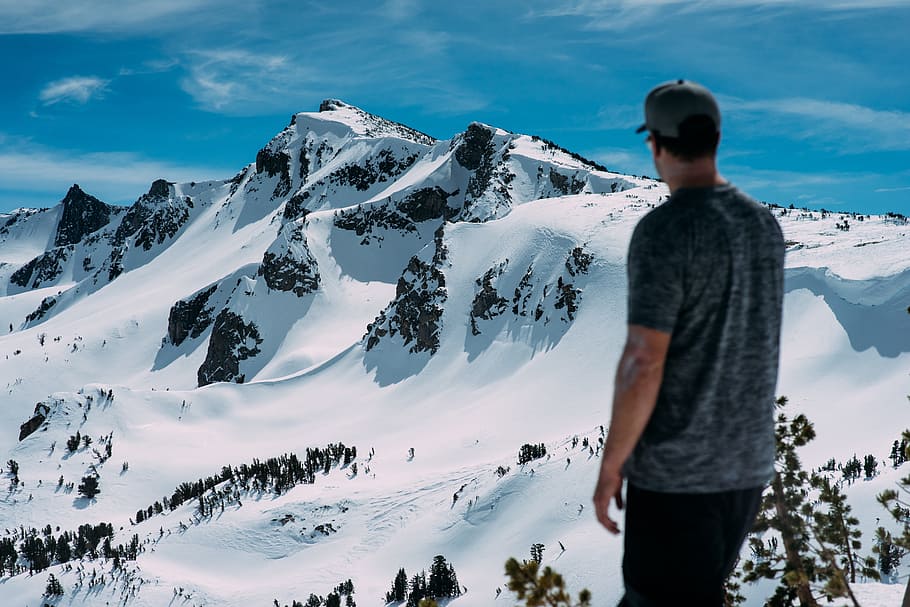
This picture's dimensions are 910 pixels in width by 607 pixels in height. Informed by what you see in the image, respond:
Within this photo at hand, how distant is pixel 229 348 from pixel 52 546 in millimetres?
42492

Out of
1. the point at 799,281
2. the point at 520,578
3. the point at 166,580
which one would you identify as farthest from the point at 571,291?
the point at 520,578

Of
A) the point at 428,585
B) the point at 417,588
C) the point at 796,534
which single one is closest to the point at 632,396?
the point at 796,534

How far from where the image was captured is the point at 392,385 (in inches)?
2066

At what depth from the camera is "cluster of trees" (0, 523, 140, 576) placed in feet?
106

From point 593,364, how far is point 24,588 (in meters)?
29.7

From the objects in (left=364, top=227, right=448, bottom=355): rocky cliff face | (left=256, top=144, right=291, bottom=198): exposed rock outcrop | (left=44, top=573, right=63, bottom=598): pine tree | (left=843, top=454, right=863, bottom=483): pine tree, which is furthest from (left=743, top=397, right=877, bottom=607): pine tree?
(left=256, top=144, right=291, bottom=198): exposed rock outcrop

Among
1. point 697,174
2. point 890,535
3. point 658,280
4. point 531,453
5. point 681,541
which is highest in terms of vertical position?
point 531,453

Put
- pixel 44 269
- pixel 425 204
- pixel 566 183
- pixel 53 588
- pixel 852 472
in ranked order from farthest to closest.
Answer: pixel 44 269, pixel 425 204, pixel 566 183, pixel 53 588, pixel 852 472

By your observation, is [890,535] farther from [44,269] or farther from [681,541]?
[44,269]

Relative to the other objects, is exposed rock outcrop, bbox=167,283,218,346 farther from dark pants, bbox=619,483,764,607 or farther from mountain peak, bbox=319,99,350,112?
dark pants, bbox=619,483,764,607

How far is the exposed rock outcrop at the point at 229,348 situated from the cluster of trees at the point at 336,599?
2161 inches

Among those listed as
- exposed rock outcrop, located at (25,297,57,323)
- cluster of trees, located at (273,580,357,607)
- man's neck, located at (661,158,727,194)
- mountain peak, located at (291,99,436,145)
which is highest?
mountain peak, located at (291,99,436,145)

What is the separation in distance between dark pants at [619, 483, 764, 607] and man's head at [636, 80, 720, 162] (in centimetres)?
133

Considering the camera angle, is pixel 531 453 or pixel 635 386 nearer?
pixel 635 386
